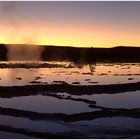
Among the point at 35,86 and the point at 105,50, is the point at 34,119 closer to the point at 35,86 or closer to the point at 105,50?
the point at 35,86

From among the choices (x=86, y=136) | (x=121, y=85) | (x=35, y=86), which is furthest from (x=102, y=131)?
(x=121, y=85)

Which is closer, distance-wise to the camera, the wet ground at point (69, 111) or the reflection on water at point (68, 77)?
the wet ground at point (69, 111)

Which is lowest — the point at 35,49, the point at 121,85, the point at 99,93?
the point at 99,93

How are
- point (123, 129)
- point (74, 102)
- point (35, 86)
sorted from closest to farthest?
point (123, 129), point (74, 102), point (35, 86)

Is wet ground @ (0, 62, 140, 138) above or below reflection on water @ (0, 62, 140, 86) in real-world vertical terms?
below

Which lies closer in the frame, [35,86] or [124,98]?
[124,98]

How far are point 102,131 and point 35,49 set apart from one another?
50087 mm

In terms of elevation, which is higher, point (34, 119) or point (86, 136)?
point (34, 119)

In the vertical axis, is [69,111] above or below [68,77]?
below

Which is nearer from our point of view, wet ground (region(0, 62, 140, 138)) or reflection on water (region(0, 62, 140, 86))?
wet ground (region(0, 62, 140, 138))

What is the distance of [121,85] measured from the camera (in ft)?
50.6

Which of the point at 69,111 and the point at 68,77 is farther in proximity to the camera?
the point at 68,77

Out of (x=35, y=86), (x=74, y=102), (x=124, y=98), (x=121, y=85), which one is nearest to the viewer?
(x=74, y=102)

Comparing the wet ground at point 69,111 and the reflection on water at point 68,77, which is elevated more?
the reflection on water at point 68,77
